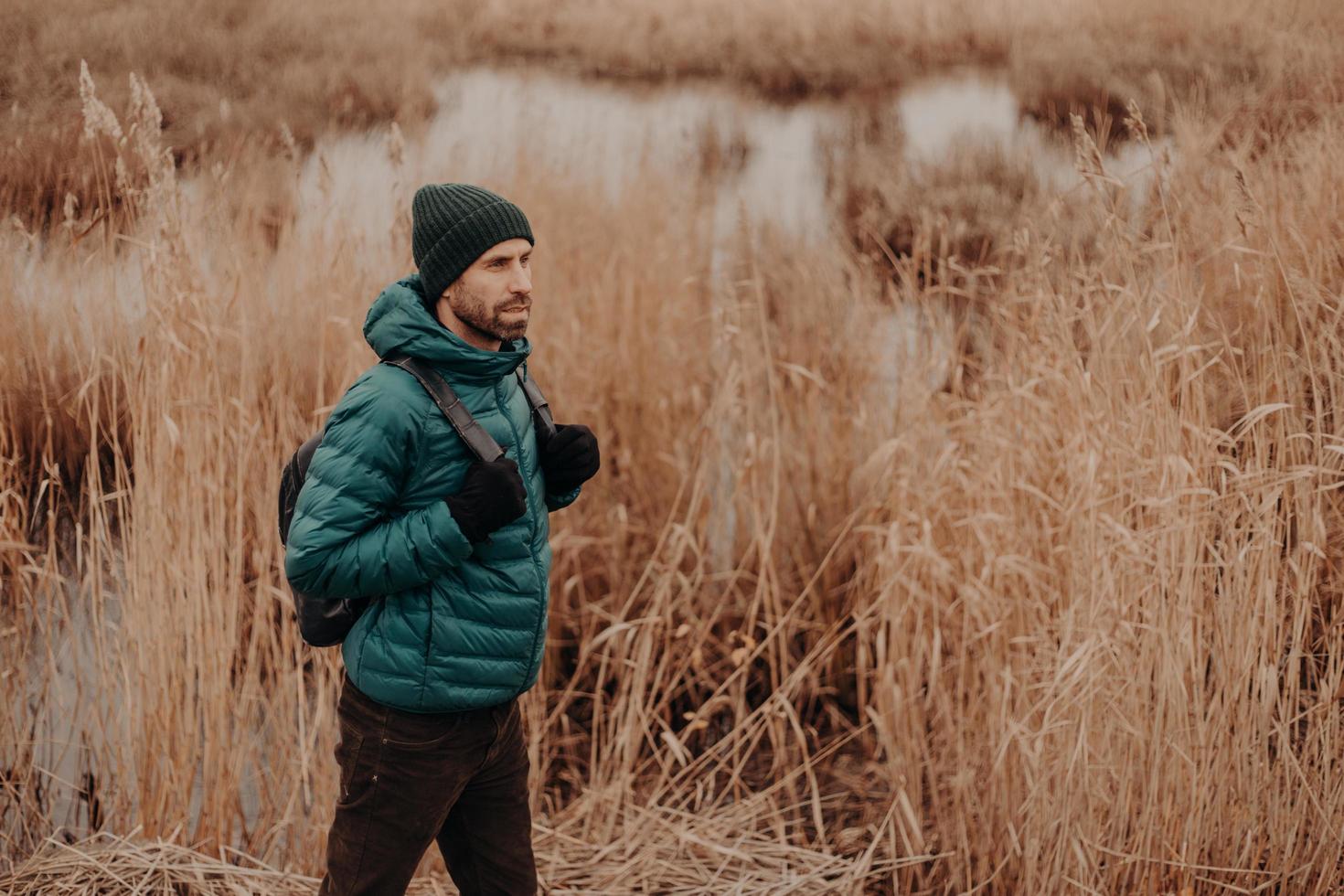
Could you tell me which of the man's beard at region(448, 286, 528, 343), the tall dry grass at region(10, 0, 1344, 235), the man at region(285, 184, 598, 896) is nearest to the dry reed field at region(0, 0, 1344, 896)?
the tall dry grass at region(10, 0, 1344, 235)

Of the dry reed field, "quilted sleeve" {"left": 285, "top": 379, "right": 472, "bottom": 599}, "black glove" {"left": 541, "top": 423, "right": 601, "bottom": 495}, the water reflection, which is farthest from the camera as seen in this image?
the water reflection

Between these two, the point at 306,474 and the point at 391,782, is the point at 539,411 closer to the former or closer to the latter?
the point at 306,474

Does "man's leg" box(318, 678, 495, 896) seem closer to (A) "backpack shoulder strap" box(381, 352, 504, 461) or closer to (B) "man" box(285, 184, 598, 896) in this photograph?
(B) "man" box(285, 184, 598, 896)

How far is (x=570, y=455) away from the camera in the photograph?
1614 mm

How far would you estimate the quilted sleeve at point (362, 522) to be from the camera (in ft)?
4.53

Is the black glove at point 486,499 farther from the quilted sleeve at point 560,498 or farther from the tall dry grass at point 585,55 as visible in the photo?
the tall dry grass at point 585,55

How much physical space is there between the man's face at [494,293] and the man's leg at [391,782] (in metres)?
0.57

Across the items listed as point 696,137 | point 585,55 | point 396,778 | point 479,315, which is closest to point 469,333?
point 479,315

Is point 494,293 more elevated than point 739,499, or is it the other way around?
point 494,293

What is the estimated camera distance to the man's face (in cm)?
148

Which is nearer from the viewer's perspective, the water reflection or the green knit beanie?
the green knit beanie

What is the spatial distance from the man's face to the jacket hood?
4 cm

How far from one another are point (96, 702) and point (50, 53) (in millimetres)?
1897

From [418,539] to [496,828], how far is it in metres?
0.57
